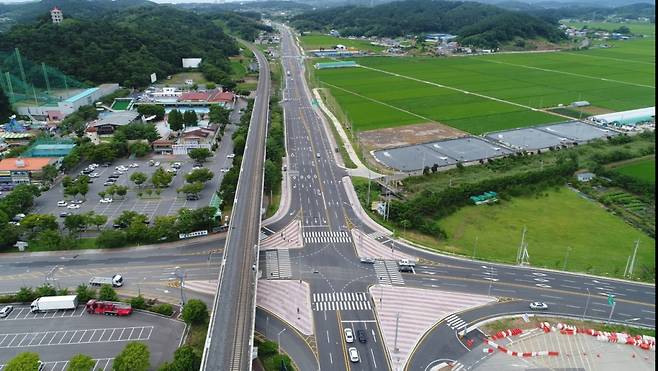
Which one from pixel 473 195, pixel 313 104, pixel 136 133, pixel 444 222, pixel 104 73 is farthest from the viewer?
pixel 104 73

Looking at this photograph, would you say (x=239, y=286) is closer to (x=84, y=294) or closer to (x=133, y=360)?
(x=133, y=360)

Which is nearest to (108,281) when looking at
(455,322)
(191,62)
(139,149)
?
(455,322)

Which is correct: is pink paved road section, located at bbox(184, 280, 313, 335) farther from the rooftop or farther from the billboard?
the billboard

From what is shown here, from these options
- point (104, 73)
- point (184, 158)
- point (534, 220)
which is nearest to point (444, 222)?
point (534, 220)

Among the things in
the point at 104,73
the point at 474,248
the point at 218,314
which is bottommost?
the point at 474,248

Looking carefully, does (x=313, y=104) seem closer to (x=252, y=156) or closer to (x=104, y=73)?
(x=252, y=156)

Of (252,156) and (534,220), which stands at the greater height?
(252,156)

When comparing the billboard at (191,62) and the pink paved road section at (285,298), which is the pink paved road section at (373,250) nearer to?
the pink paved road section at (285,298)

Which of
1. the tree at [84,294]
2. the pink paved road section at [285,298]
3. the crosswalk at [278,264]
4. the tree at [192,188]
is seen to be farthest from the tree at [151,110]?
the pink paved road section at [285,298]
